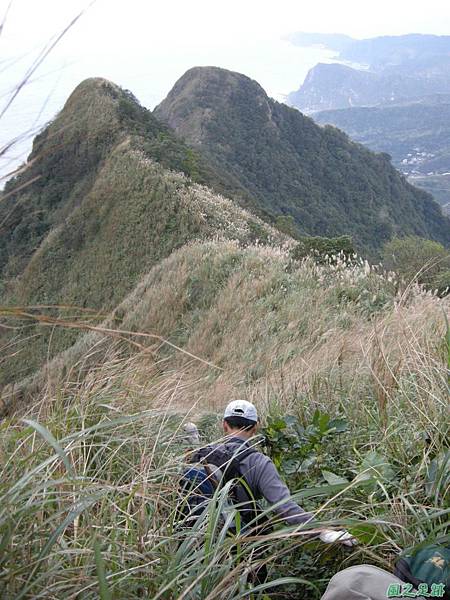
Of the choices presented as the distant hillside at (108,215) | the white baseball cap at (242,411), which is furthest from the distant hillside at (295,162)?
the white baseball cap at (242,411)

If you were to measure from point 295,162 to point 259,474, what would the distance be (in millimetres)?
70558

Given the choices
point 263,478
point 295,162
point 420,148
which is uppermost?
point 263,478

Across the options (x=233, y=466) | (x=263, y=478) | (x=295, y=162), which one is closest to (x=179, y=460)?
(x=233, y=466)

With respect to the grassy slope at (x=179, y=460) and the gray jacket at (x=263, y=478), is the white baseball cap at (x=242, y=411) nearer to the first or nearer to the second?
the grassy slope at (x=179, y=460)

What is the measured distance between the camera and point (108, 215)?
25547 mm

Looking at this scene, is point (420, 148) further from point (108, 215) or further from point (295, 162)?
point (108, 215)

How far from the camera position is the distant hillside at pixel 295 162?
6200cm

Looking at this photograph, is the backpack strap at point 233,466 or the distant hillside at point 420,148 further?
the distant hillside at point 420,148

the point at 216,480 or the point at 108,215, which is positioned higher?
the point at 216,480

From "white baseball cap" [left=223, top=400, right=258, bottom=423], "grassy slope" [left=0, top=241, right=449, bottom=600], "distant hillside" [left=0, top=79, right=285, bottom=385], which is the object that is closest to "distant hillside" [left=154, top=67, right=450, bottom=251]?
"distant hillside" [left=0, top=79, right=285, bottom=385]

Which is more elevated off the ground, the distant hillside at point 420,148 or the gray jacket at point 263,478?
the gray jacket at point 263,478

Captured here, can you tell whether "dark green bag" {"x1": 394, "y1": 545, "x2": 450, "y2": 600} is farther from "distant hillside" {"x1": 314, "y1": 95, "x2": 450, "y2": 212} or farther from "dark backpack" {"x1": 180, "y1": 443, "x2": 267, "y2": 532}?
"distant hillside" {"x1": 314, "y1": 95, "x2": 450, "y2": 212}

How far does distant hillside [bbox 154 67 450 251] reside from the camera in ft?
203

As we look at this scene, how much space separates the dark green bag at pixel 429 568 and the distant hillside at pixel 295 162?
54344 millimetres
